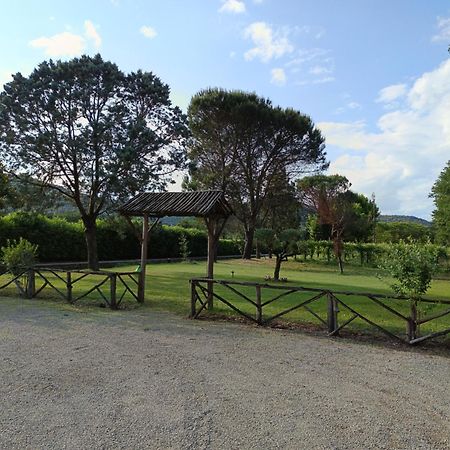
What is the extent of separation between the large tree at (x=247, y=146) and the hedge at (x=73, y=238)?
5341mm

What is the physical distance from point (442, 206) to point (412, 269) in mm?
26389

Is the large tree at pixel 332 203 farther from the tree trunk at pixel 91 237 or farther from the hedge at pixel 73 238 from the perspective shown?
the tree trunk at pixel 91 237

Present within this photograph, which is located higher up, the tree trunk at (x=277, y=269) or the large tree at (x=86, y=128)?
→ the large tree at (x=86, y=128)

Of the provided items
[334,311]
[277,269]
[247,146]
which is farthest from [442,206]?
[334,311]

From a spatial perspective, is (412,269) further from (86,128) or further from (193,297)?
(86,128)

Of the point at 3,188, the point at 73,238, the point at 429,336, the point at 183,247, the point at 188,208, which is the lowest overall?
the point at 429,336

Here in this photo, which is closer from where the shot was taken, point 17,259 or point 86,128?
point 17,259

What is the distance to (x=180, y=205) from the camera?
10.3 m

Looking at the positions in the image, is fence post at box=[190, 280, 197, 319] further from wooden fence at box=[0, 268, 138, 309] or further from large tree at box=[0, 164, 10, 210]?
large tree at box=[0, 164, 10, 210]

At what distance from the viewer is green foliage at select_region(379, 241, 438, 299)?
7.00 metres

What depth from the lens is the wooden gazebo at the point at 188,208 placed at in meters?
10.0

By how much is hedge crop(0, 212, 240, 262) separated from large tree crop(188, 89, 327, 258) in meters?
5.34

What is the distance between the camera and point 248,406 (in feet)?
13.5

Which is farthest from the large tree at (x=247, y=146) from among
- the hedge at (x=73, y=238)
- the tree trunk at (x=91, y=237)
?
the tree trunk at (x=91, y=237)
